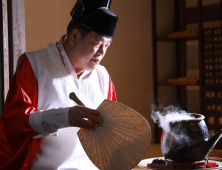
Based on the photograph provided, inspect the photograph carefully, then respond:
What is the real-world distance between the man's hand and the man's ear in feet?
1.49

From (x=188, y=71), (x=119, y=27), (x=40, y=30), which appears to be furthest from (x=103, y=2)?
(x=188, y=71)

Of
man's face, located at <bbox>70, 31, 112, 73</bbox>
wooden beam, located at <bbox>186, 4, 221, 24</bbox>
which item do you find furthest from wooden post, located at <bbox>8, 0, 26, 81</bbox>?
wooden beam, located at <bbox>186, 4, 221, 24</bbox>

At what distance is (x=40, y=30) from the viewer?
3330 mm

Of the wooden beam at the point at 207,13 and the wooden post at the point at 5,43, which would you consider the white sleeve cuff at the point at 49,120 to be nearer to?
the wooden post at the point at 5,43

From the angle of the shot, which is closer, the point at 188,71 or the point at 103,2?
the point at 103,2

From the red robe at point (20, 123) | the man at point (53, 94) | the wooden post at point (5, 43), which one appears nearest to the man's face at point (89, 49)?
the man at point (53, 94)

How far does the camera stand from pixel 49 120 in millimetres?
1248

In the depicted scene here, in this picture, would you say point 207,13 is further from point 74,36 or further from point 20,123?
point 20,123

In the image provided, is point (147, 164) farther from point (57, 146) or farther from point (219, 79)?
point (219, 79)

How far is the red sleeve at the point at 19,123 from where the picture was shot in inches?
52.3

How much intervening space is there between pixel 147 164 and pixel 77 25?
2.48 feet

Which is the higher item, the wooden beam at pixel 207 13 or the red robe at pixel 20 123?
the wooden beam at pixel 207 13

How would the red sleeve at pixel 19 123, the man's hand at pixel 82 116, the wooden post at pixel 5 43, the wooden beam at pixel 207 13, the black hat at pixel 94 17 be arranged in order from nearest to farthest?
1. the man's hand at pixel 82 116
2. the red sleeve at pixel 19 123
3. the black hat at pixel 94 17
4. the wooden post at pixel 5 43
5. the wooden beam at pixel 207 13

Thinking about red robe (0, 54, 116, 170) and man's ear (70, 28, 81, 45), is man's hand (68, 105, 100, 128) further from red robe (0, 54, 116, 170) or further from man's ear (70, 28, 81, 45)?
man's ear (70, 28, 81, 45)
